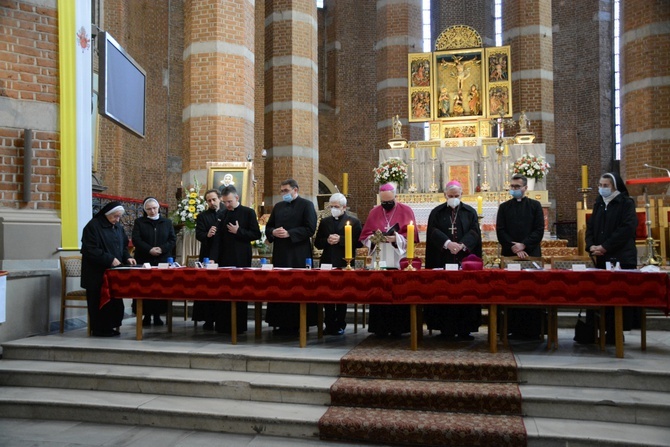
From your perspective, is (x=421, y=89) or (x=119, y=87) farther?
(x=421, y=89)

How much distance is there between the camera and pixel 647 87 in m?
14.8

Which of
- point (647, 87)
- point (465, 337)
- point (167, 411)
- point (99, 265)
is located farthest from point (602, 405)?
point (647, 87)

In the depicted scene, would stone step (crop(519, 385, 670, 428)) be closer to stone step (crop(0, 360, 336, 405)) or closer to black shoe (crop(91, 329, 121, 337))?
stone step (crop(0, 360, 336, 405))

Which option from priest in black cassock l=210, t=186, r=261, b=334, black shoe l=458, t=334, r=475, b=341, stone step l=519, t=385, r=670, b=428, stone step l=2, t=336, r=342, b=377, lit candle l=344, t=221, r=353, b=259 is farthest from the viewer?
priest in black cassock l=210, t=186, r=261, b=334

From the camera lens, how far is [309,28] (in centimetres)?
1702

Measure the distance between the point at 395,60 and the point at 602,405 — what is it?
16.2m

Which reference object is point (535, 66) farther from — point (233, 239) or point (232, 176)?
point (233, 239)

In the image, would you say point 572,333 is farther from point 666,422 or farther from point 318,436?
point 318,436

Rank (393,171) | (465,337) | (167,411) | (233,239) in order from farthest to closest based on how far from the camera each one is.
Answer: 1. (393,171)
2. (233,239)
3. (465,337)
4. (167,411)

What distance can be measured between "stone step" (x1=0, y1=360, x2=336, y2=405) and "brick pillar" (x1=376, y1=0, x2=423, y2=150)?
47.4 ft

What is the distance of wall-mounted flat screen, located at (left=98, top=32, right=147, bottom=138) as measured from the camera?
7.76m

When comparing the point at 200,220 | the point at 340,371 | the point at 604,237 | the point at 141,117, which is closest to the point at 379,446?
the point at 340,371

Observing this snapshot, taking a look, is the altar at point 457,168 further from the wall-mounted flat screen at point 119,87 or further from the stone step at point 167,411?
the stone step at point 167,411

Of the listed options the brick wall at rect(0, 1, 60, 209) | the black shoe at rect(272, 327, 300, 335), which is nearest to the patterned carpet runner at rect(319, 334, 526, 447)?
the black shoe at rect(272, 327, 300, 335)
